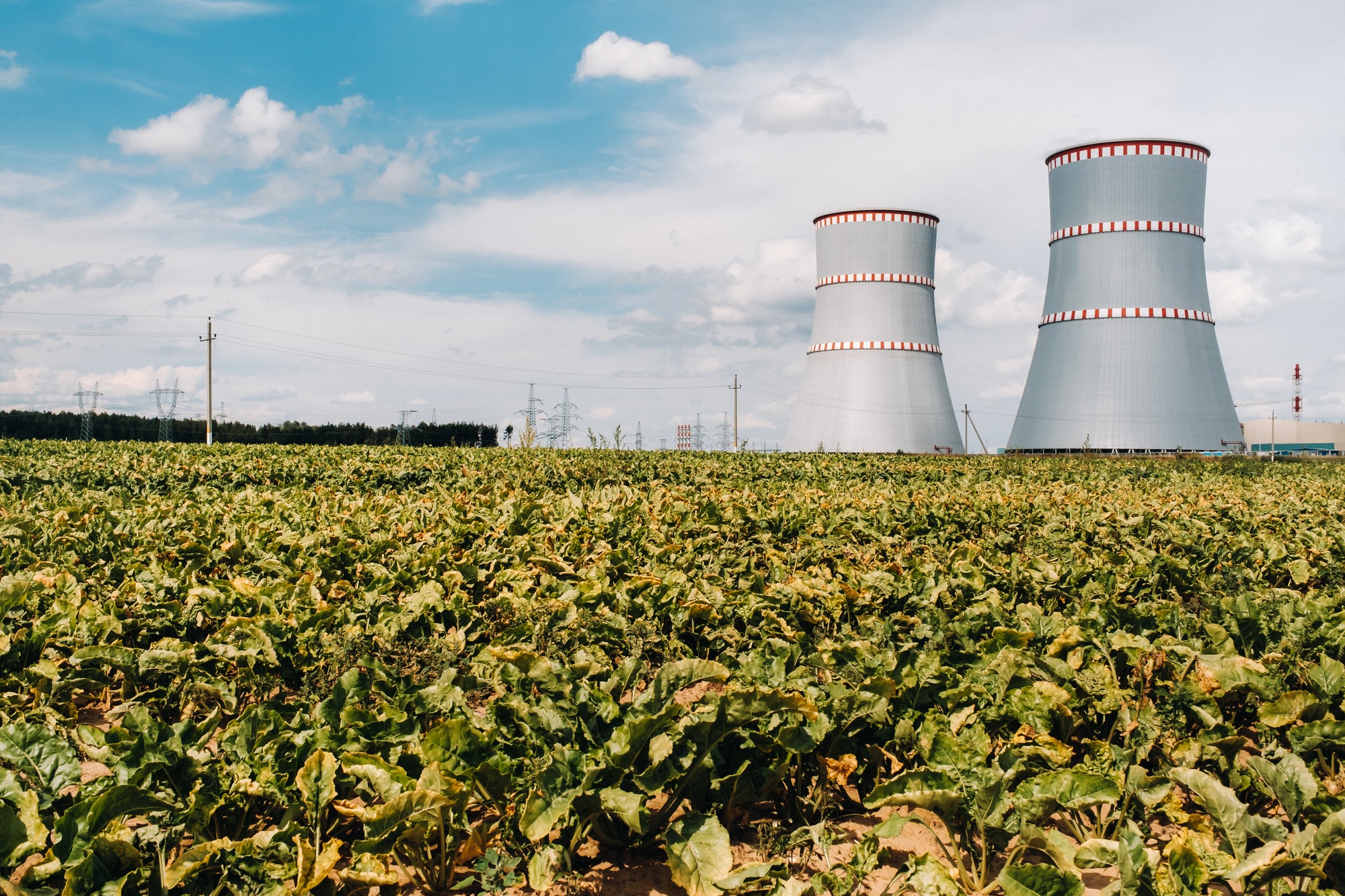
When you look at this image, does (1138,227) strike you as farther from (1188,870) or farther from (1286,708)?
(1188,870)

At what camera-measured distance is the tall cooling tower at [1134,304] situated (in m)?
22.8

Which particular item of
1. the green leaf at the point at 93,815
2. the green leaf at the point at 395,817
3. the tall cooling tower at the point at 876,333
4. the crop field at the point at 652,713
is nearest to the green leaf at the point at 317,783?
the crop field at the point at 652,713

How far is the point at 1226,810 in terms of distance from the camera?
6.01ft

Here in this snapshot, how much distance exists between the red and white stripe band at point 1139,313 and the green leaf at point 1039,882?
24.4 meters

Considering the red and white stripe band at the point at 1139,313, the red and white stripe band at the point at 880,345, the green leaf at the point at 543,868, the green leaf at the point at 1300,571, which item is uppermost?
the red and white stripe band at the point at 1139,313

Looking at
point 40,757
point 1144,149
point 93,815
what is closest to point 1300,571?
point 93,815

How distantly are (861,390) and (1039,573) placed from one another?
2222 centimetres

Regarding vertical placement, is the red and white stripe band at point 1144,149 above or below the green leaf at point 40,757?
above

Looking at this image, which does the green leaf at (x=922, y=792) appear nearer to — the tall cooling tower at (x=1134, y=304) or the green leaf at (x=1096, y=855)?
the green leaf at (x=1096, y=855)

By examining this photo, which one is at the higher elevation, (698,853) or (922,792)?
(922,792)

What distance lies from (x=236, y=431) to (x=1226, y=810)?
132 feet

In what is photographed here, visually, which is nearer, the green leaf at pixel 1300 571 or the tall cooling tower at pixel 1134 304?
the green leaf at pixel 1300 571

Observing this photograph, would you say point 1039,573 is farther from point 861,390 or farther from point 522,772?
point 861,390

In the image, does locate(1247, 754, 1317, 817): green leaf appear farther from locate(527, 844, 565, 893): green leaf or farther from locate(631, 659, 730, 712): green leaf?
locate(527, 844, 565, 893): green leaf
